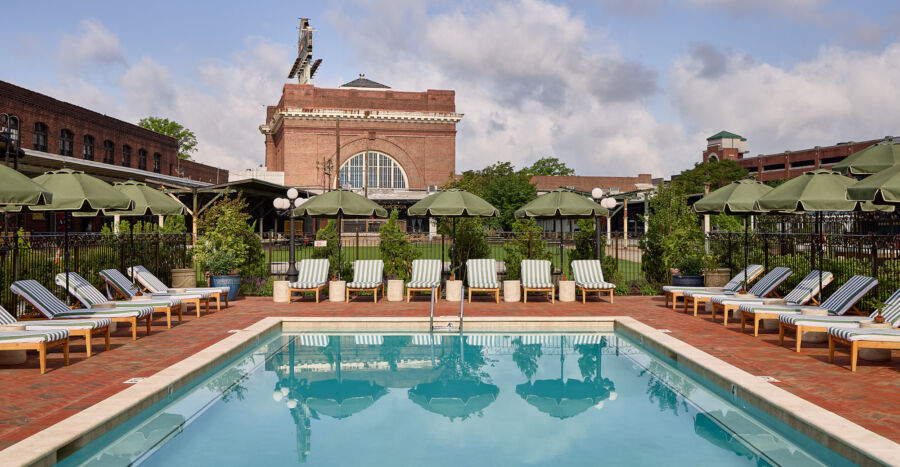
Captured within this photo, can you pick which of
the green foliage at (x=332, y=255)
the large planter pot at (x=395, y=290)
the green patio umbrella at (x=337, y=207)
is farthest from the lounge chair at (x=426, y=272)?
the green foliage at (x=332, y=255)

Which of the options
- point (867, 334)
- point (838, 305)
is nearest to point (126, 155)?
point (838, 305)

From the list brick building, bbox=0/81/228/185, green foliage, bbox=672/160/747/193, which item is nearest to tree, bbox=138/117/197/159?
brick building, bbox=0/81/228/185

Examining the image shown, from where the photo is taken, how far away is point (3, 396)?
598cm

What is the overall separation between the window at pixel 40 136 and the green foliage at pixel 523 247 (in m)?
32.5

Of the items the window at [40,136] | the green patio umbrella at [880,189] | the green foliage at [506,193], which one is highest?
the window at [40,136]

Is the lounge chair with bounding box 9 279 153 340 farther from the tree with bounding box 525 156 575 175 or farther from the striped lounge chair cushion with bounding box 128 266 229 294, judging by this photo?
the tree with bounding box 525 156 575 175

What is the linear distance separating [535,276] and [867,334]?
7541mm

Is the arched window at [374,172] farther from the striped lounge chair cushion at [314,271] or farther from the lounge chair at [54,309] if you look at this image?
the lounge chair at [54,309]

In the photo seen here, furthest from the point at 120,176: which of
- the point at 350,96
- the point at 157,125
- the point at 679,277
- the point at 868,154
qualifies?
the point at 157,125

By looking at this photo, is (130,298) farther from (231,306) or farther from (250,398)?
(250,398)

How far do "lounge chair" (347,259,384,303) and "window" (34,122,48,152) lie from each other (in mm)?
30701

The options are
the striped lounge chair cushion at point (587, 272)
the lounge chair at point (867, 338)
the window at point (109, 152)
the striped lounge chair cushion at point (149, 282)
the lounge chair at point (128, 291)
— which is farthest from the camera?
the window at point (109, 152)

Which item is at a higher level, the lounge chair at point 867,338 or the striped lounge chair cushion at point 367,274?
the striped lounge chair cushion at point 367,274

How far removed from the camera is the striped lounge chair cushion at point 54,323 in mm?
7383
